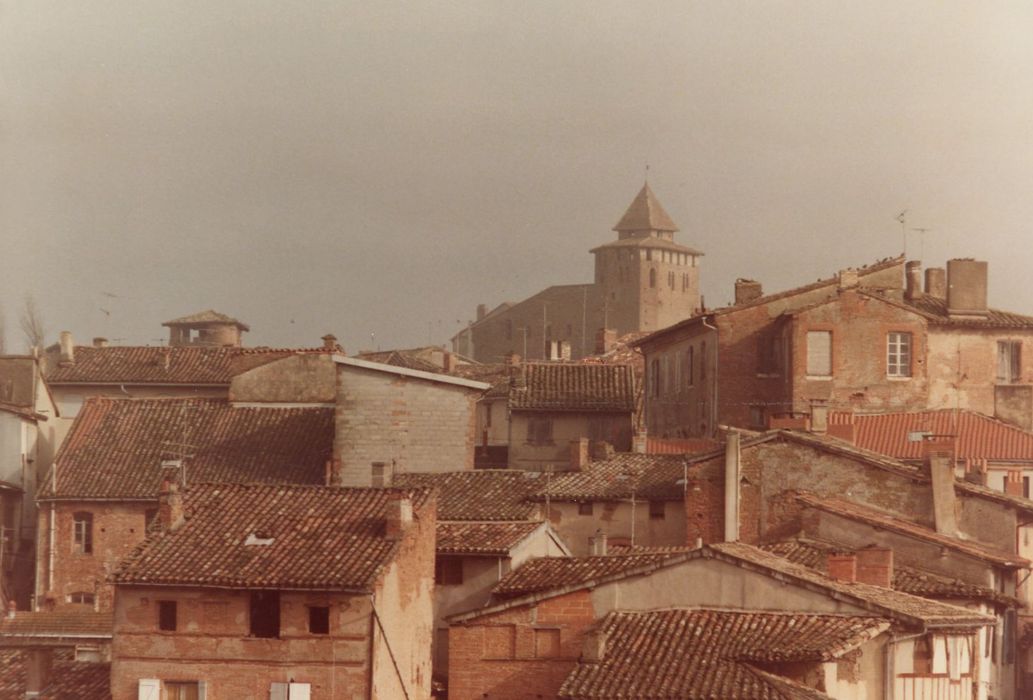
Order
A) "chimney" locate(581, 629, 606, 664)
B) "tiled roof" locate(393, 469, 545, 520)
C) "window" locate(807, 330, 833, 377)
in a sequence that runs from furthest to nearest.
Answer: "window" locate(807, 330, 833, 377), "tiled roof" locate(393, 469, 545, 520), "chimney" locate(581, 629, 606, 664)

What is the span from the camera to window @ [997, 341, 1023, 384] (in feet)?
220

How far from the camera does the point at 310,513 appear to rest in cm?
4416

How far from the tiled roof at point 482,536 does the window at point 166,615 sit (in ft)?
Answer: 24.1

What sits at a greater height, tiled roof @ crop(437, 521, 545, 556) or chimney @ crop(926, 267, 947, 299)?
chimney @ crop(926, 267, 947, 299)

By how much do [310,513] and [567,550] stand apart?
9.55m

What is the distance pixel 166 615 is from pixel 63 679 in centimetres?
323

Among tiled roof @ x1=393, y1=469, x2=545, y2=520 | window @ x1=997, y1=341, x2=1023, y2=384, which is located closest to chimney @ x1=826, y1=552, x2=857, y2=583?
tiled roof @ x1=393, y1=469, x2=545, y2=520

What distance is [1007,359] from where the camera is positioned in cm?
6719

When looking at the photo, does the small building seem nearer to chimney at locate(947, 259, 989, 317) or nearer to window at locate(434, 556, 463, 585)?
chimney at locate(947, 259, 989, 317)

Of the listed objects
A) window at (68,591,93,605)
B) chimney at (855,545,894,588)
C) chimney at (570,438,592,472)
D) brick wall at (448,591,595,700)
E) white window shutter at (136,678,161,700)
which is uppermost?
chimney at (570,438,592,472)

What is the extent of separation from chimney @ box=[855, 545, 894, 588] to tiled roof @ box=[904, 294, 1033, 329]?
21.5 metres

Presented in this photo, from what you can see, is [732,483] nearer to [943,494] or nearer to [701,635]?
[943,494]

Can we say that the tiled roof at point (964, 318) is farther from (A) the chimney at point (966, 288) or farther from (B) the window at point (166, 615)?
(B) the window at point (166, 615)

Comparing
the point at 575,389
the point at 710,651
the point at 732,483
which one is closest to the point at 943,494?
the point at 732,483
